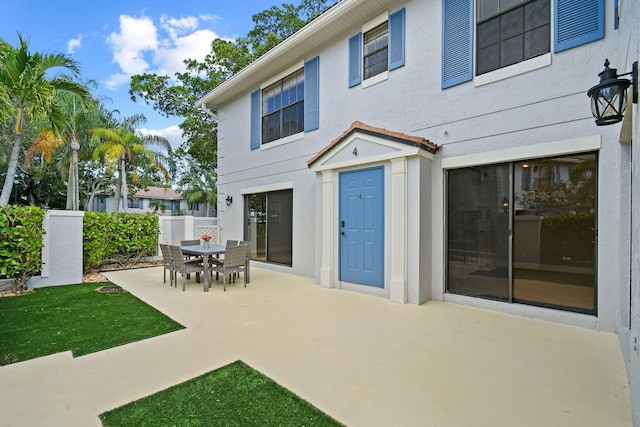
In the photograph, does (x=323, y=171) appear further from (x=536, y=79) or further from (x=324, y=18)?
(x=536, y=79)

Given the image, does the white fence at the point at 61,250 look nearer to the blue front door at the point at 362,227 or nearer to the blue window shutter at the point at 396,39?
the blue front door at the point at 362,227

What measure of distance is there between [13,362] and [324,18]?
807 centimetres

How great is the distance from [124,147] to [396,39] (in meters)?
15.2

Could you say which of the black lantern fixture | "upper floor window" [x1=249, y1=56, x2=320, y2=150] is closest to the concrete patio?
the black lantern fixture

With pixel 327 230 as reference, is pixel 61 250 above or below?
below

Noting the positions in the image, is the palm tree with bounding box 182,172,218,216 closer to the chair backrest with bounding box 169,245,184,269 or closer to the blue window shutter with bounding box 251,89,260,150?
the blue window shutter with bounding box 251,89,260,150

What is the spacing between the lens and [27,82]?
21.3 feet

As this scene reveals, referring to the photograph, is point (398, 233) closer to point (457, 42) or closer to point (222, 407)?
point (457, 42)

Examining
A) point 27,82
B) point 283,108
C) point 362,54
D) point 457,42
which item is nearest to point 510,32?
point 457,42

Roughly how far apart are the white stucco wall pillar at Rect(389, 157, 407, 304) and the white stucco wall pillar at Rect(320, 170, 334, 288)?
1.53 meters

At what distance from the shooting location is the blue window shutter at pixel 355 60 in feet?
23.2

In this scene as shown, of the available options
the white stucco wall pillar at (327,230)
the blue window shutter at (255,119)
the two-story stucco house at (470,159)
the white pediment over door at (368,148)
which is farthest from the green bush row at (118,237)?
the white stucco wall pillar at (327,230)

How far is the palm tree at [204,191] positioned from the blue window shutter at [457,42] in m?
20.2

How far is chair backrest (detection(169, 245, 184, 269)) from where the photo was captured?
6.48m
